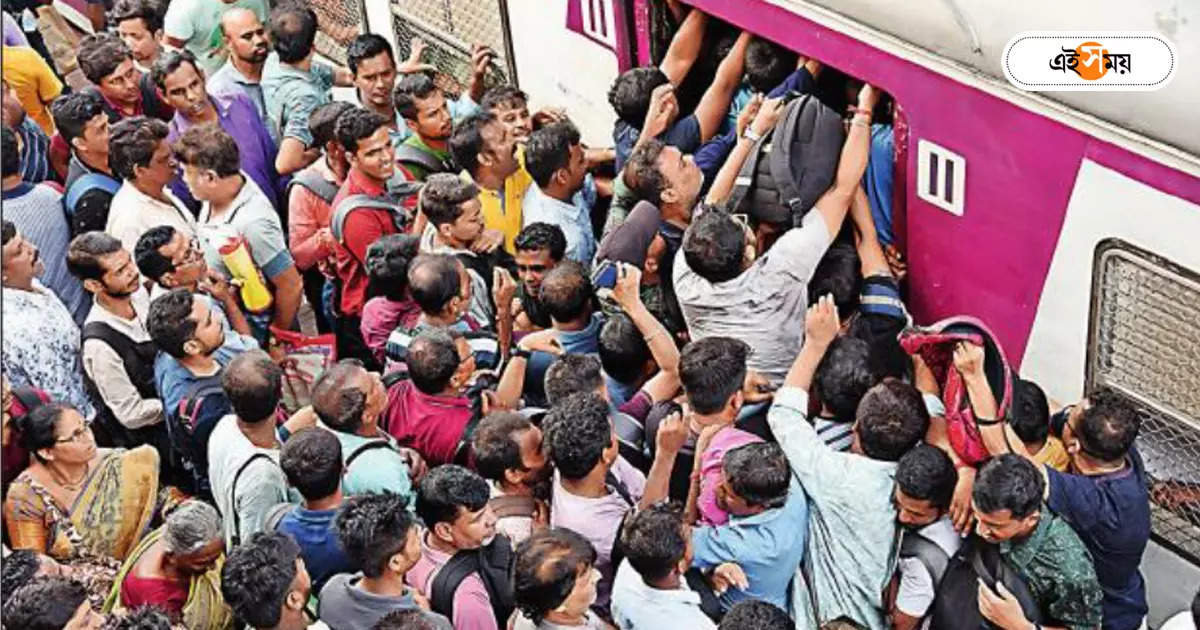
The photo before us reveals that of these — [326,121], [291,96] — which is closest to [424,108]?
[326,121]

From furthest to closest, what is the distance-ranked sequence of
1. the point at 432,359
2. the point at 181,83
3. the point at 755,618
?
the point at 181,83, the point at 432,359, the point at 755,618

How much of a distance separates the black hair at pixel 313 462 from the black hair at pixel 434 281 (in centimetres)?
71

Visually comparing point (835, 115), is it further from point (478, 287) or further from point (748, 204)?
point (478, 287)

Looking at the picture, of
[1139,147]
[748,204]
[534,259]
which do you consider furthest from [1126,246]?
[534,259]

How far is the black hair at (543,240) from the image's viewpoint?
4.64m

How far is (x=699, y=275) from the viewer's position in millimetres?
4270

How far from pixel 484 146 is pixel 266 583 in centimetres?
202

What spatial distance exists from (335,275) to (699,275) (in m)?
1.72

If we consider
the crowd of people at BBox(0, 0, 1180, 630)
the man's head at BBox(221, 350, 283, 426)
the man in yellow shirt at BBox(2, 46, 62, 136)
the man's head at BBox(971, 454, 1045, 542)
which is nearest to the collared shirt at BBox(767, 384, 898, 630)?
the crowd of people at BBox(0, 0, 1180, 630)

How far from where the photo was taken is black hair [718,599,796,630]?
321 cm

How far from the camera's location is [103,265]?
4.63 meters

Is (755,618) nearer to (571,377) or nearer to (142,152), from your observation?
(571,377)

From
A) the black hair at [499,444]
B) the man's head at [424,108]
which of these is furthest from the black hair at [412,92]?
the black hair at [499,444]

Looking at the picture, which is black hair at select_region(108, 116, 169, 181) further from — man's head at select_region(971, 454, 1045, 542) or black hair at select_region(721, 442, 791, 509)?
man's head at select_region(971, 454, 1045, 542)
